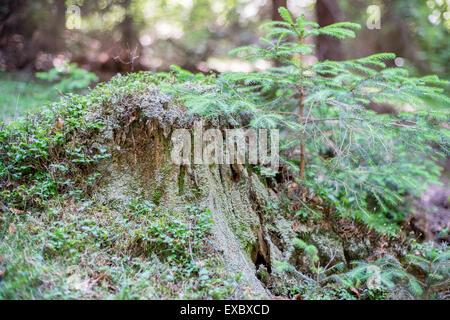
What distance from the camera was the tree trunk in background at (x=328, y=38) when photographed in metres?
6.82

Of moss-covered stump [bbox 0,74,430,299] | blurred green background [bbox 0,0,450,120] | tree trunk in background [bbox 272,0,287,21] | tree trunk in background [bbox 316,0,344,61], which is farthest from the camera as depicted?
blurred green background [bbox 0,0,450,120]

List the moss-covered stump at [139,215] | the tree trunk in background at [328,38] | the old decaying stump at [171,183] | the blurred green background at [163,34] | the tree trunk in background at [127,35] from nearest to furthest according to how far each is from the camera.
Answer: the moss-covered stump at [139,215]
the old decaying stump at [171,183]
the tree trunk in background at [328,38]
the blurred green background at [163,34]
the tree trunk in background at [127,35]

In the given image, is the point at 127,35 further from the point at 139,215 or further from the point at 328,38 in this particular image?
the point at 139,215

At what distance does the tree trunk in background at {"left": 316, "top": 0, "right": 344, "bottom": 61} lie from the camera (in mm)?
6824

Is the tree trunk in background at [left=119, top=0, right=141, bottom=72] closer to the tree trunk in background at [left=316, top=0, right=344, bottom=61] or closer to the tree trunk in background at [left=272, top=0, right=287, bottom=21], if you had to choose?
the tree trunk in background at [left=272, top=0, right=287, bottom=21]

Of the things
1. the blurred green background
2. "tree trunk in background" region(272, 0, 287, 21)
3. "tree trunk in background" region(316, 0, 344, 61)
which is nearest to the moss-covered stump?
"tree trunk in background" region(272, 0, 287, 21)

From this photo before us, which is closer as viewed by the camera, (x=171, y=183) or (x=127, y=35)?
(x=171, y=183)

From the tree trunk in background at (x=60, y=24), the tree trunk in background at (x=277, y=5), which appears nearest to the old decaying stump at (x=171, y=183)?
the tree trunk in background at (x=277, y=5)

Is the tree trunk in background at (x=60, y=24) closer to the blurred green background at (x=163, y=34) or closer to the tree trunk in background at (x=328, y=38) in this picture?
the blurred green background at (x=163, y=34)

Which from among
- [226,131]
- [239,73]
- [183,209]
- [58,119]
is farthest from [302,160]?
[58,119]

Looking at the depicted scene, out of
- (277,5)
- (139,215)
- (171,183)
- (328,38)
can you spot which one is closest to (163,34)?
(277,5)

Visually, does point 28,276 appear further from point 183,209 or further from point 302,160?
point 302,160

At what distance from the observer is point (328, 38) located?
6.82m

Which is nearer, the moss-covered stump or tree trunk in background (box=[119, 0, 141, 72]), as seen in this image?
the moss-covered stump
